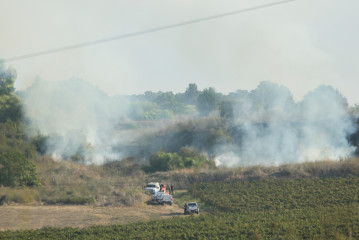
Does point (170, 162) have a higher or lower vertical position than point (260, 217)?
higher

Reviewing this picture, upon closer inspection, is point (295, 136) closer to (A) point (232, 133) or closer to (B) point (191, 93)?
(A) point (232, 133)

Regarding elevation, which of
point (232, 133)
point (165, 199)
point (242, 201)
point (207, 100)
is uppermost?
point (207, 100)

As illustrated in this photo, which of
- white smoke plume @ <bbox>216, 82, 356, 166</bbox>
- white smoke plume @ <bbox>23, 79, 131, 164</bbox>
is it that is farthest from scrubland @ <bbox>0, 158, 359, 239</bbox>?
white smoke plume @ <bbox>216, 82, 356, 166</bbox>

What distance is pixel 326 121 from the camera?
6681 centimetres

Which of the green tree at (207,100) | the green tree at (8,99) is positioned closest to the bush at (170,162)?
the green tree at (8,99)

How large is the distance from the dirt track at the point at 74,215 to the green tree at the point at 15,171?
661 cm

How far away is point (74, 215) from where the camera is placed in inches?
1588

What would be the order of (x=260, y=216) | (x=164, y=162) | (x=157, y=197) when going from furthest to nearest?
(x=164, y=162), (x=157, y=197), (x=260, y=216)

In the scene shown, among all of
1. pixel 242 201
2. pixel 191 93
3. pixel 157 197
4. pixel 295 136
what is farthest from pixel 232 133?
pixel 191 93

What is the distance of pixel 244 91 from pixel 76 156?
78904mm

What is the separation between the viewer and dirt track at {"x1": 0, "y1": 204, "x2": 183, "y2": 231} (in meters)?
37.3

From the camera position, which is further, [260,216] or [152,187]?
[152,187]

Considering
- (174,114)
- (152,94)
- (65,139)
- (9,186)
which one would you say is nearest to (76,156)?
(65,139)

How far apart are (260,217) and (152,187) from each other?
685 inches
